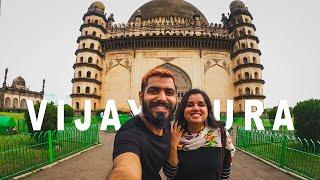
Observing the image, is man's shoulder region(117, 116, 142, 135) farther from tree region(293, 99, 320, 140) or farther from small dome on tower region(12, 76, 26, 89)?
small dome on tower region(12, 76, 26, 89)

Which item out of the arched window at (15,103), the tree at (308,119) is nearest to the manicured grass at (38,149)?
the tree at (308,119)

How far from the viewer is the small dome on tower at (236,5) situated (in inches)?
1524

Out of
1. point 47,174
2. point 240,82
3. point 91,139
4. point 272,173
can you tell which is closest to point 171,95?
point 47,174

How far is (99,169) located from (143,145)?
7.27m

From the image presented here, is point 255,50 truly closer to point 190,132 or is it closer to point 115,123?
point 115,123

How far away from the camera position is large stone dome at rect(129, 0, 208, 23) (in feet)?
134

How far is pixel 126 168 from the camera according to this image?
1.58 metres

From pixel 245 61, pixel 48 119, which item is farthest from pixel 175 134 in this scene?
pixel 245 61

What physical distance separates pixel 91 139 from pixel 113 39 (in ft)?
82.3

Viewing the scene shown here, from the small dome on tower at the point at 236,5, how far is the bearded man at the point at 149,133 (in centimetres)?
3897

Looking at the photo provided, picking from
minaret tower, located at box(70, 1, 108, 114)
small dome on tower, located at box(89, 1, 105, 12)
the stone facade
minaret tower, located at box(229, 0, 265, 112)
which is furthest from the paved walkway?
the stone facade

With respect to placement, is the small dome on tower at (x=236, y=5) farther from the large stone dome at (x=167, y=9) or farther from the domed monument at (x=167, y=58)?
the large stone dome at (x=167, y=9)

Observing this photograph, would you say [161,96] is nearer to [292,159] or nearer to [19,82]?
[292,159]

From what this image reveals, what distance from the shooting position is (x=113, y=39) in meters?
37.2
